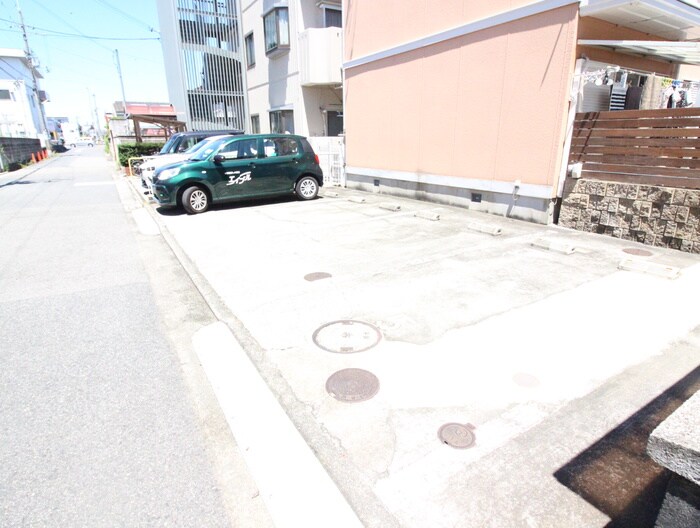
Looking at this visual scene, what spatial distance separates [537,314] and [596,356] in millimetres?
804

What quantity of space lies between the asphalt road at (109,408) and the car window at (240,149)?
4.38 meters

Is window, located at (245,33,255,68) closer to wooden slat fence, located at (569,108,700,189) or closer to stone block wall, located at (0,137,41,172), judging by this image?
stone block wall, located at (0,137,41,172)

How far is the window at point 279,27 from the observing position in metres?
15.5

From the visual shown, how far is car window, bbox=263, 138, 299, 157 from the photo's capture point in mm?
10086

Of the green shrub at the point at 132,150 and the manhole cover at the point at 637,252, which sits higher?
the green shrub at the point at 132,150

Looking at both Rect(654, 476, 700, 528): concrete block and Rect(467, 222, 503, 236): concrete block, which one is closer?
Rect(654, 476, 700, 528): concrete block

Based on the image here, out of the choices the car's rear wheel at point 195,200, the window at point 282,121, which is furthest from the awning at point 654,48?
the window at point 282,121

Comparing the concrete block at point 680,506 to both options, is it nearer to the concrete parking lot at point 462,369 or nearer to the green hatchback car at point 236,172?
the concrete parking lot at point 462,369

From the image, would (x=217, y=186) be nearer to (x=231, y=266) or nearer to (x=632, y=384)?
(x=231, y=266)

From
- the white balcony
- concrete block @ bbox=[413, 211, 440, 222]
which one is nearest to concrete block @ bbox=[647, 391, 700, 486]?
concrete block @ bbox=[413, 211, 440, 222]

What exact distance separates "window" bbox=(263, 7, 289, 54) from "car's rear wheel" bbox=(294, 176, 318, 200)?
7809mm

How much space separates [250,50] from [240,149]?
1323 centimetres

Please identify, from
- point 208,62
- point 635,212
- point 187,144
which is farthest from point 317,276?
point 208,62

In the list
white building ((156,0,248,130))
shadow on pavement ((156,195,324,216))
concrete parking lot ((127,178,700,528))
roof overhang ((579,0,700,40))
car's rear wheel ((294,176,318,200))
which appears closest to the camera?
concrete parking lot ((127,178,700,528))
